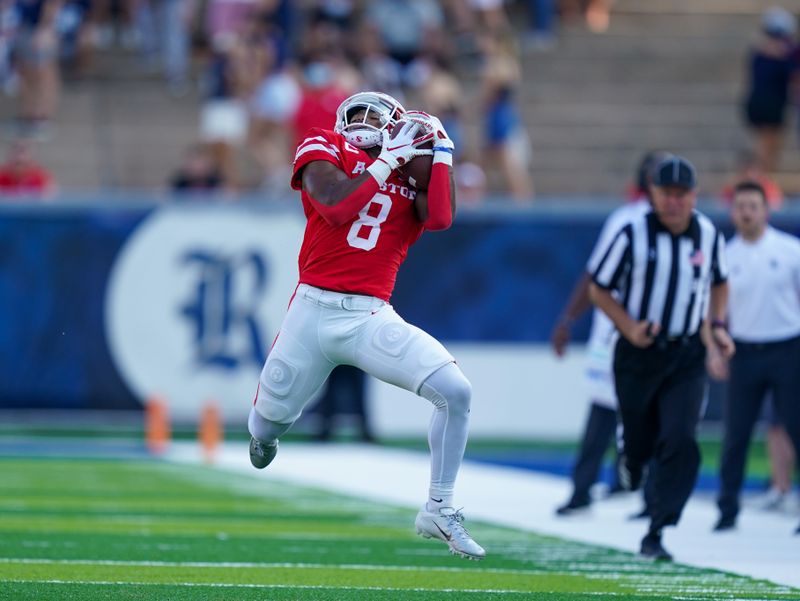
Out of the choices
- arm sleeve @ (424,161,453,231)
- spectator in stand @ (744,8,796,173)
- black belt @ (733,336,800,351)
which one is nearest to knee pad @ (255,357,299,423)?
arm sleeve @ (424,161,453,231)

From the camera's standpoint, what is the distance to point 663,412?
26.2ft

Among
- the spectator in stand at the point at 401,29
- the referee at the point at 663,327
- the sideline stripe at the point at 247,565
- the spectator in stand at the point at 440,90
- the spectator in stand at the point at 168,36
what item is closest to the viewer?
the sideline stripe at the point at 247,565

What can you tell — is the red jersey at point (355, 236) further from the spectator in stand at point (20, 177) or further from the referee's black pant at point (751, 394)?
the spectator in stand at point (20, 177)

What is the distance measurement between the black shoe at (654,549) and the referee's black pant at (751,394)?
1491mm

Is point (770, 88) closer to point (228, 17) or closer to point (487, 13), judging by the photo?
point (487, 13)

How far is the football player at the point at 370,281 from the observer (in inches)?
261

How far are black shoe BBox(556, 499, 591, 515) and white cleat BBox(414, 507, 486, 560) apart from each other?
311cm

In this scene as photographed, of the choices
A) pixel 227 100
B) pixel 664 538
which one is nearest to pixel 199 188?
pixel 227 100

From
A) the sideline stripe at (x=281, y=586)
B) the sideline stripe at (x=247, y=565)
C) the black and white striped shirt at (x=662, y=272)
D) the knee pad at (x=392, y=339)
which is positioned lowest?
the sideline stripe at (x=247, y=565)

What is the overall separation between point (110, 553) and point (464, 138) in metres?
11.9

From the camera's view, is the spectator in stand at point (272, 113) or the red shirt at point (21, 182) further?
the spectator in stand at point (272, 113)

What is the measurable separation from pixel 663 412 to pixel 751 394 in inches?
63.8

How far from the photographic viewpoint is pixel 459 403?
6621mm

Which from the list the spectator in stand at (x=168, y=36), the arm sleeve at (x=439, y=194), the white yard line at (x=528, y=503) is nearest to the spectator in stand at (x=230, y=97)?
the spectator in stand at (x=168, y=36)
